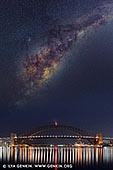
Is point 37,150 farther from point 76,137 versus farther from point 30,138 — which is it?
point 76,137

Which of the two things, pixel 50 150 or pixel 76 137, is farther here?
pixel 76 137

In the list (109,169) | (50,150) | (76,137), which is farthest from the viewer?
(76,137)

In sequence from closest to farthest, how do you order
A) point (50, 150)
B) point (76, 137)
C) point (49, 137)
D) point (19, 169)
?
point (19, 169), point (50, 150), point (49, 137), point (76, 137)

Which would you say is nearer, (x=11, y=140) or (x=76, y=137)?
(x=11, y=140)

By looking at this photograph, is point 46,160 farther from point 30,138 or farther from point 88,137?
point 88,137

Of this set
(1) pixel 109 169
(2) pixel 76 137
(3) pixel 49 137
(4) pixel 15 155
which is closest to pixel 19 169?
(1) pixel 109 169

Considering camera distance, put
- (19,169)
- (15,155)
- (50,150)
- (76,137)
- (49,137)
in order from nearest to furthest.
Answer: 1. (19,169)
2. (15,155)
3. (50,150)
4. (49,137)
5. (76,137)

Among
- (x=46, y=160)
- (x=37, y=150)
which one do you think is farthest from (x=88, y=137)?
(x=46, y=160)

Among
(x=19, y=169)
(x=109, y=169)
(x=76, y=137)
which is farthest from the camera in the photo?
(x=76, y=137)
